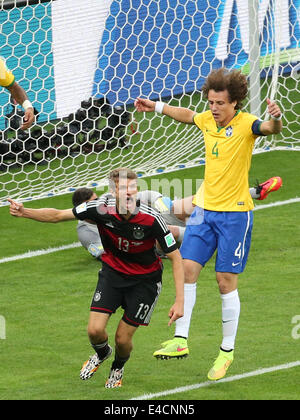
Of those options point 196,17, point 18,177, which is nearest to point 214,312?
point 18,177

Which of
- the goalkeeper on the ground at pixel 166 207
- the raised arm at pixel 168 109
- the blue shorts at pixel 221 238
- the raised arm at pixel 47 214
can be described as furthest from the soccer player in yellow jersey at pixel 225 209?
the goalkeeper on the ground at pixel 166 207

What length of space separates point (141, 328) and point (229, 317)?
1.36 metres

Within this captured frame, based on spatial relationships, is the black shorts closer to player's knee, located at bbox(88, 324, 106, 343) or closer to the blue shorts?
player's knee, located at bbox(88, 324, 106, 343)

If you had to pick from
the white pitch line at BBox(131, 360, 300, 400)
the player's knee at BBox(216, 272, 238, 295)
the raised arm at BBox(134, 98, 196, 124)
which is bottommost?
the white pitch line at BBox(131, 360, 300, 400)

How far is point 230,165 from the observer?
298 inches

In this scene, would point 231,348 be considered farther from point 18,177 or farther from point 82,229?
point 18,177

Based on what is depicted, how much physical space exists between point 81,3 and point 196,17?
1.66m

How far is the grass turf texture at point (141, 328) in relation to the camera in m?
7.19

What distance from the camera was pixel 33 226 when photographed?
12.4 m

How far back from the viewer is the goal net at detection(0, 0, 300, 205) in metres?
13.1

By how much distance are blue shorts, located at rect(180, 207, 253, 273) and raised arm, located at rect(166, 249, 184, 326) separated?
25.1 inches

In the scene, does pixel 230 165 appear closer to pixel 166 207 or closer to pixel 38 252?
pixel 166 207

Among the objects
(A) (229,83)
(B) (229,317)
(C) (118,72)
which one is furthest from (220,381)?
(C) (118,72)

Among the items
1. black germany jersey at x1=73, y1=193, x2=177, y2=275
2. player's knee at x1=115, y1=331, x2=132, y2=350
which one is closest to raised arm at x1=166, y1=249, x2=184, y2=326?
black germany jersey at x1=73, y1=193, x2=177, y2=275
